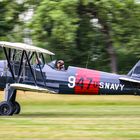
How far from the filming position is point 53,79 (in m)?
20.3

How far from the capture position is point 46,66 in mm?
20375

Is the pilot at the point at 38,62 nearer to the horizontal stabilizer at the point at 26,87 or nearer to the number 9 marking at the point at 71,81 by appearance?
the horizontal stabilizer at the point at 26,87

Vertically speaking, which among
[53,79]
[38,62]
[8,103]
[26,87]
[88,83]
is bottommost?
[8,103]

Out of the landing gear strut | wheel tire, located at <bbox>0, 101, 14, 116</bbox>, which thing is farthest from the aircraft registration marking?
wheel tire, located at <bbox>0, 101, 14, 116</bbox>

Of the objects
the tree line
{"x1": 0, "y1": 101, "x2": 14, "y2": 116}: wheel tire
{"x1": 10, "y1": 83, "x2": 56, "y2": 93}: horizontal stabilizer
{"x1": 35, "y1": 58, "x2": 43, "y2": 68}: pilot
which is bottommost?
{"x1": 0, "y1": 101, "x2": 14, "y2": 116}: wheel tire

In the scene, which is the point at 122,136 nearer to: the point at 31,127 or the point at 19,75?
the point at 31,127

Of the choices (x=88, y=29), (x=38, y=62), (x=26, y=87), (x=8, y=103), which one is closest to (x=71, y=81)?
(x=38, y=62)

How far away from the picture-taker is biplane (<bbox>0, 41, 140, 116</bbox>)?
20016mm

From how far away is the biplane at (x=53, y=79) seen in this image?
20016 mm

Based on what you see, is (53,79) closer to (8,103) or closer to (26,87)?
(26,87)

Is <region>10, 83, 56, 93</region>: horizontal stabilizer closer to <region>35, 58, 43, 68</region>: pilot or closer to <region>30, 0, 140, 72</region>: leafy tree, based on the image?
<region>35, 58, 43, 68</region>: pilot

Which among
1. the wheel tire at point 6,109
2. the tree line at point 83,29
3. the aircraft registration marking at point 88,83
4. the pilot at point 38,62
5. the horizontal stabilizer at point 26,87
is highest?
the tree line at point 83,29

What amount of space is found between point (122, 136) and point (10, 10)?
2225cm

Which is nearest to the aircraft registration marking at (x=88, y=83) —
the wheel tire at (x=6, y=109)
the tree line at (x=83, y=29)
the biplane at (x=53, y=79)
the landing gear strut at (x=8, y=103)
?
the biplane at (x=53, y=79)
